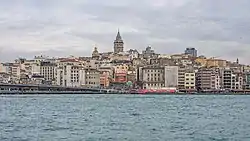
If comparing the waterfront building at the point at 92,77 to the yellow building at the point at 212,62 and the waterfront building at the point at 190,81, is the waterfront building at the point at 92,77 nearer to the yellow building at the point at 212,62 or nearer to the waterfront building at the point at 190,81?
the waterfront building at the point at 190,81

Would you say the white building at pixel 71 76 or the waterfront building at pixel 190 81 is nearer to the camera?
the waterfront building at pixel 190 81

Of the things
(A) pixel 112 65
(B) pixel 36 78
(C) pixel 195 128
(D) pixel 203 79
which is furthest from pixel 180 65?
(C) pixel 195 128

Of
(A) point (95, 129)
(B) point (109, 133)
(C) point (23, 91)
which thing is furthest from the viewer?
(C) point (23, 91)

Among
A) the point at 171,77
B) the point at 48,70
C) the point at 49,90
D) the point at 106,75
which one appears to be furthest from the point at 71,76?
the point at 49,90

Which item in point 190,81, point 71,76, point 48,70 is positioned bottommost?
point 190,81

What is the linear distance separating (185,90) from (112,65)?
33.6m

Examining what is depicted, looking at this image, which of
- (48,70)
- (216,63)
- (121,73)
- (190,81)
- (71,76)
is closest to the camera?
(190,81)

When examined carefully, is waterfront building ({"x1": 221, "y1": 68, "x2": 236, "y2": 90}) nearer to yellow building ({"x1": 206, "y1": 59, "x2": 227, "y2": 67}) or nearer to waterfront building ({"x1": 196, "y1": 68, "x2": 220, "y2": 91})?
waterfront building ({"x1": 196, "y1": 68, "x2": 220, "y2": 91})

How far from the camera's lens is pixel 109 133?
87.7ft

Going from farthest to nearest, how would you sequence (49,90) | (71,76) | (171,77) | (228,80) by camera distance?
(71,76) → (228,80) → (171,77) → (49,90)

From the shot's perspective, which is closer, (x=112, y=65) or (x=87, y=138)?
(x=87, y=138)

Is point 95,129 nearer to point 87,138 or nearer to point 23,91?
point 87,138

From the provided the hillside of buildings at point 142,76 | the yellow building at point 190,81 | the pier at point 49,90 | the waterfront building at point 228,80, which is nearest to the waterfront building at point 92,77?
the hillside of buildings at point 142,76

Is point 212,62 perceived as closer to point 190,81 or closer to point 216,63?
point 216,63
